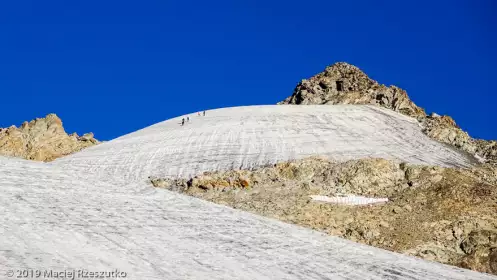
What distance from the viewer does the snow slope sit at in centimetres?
4053

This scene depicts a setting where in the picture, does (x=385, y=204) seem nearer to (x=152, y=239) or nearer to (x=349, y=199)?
(x=349, y=199)

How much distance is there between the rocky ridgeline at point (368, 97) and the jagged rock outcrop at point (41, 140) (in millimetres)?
28658

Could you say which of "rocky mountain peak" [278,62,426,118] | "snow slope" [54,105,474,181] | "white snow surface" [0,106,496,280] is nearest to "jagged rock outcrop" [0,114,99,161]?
"snow slope" [54,105,474,181]

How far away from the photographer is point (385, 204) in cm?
3019

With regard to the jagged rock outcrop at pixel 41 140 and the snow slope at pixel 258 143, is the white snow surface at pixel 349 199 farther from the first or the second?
the jagged rock outcrop at pixel 41 140

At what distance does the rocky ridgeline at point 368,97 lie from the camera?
51.6 m

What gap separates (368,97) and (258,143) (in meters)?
29.7

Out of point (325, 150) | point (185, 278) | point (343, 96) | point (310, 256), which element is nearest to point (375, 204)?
point (325, 150)

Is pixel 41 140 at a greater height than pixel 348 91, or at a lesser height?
lesser

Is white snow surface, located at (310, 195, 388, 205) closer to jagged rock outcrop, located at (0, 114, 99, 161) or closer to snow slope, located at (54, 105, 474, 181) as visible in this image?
snow slope, located at (54, 105, 474, 181)

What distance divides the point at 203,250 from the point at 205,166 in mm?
23279

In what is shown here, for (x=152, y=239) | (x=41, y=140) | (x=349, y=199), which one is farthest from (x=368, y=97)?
(x=152, y=239)

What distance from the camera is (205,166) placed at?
39.2m

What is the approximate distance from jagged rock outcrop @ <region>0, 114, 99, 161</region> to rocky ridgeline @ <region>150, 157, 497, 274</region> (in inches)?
823
